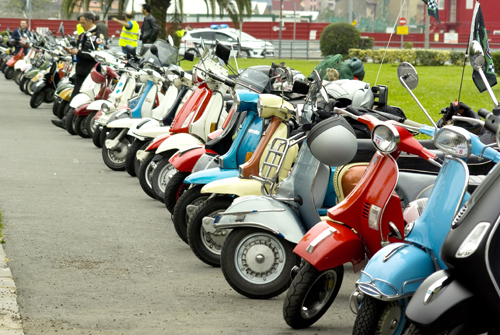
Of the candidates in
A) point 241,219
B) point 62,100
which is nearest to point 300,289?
point 241,219

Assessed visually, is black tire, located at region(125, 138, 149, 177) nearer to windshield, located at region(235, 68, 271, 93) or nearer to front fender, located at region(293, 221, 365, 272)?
windshield, located at region(235, 68, 271, 93)

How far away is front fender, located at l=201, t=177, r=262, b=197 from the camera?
5.18m

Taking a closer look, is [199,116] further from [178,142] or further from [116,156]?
[116,156]

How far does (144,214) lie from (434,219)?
4331mm

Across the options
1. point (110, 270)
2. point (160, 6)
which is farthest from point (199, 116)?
point (160, 6)

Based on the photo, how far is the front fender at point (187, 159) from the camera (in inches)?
249

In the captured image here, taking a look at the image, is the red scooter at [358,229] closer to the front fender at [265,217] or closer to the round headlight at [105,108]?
the front fender at [265,217]

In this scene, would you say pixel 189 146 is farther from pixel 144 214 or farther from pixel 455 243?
pixel 455 243

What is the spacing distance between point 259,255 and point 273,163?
767 millimetres

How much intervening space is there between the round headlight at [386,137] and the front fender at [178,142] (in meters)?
3.47

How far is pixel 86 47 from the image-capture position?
514 inches

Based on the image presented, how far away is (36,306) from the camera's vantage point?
4445mm

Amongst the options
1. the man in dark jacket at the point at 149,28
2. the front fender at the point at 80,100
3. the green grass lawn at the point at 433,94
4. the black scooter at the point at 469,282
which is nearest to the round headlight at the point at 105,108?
the front fender at the point at 80,100

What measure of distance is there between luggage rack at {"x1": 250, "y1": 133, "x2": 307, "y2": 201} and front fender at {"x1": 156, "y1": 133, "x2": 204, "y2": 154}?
180cm
